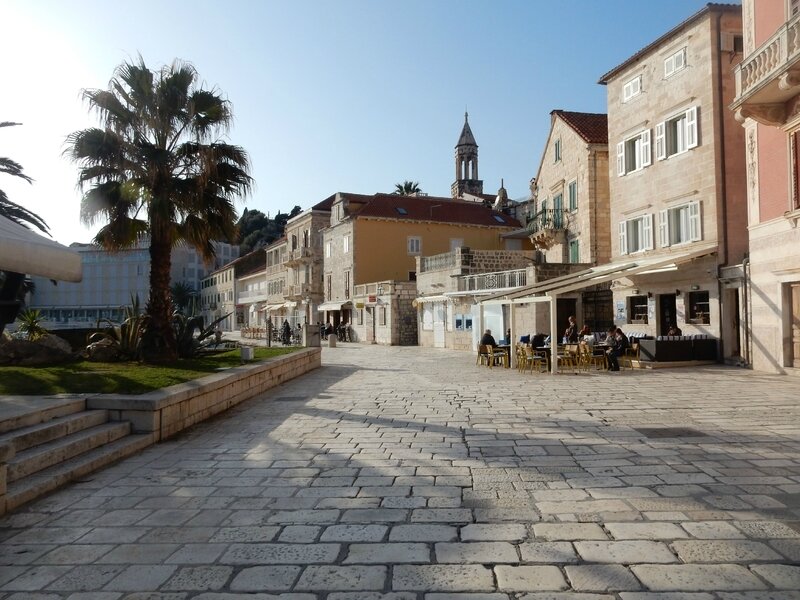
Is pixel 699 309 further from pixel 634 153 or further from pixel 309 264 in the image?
pixel 309 264

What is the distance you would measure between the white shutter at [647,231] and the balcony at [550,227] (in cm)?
765

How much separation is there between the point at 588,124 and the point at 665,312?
1169 cm

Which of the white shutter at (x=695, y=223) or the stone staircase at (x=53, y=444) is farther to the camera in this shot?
the white shutter at (x=695, y=223)

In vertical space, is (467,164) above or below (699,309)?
above

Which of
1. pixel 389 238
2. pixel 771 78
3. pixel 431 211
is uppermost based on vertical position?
pixel 431 211

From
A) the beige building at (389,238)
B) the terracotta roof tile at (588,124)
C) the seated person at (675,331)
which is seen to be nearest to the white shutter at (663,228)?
the seated person at (675,331)

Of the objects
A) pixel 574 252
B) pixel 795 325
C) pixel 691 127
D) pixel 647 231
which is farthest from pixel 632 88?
pixel 795 325

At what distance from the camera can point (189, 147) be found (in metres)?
13.8

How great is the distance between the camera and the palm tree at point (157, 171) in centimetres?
1319

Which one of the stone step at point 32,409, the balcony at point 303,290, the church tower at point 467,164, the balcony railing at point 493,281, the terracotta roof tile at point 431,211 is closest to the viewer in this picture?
the stone step at point 32,409

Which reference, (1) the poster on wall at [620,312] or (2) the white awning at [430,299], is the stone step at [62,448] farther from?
(2) the white awning at [430,299]

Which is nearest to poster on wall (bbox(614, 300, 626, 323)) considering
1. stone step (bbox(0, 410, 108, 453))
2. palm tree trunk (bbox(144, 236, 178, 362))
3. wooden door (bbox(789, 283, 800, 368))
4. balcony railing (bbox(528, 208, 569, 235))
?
wooden door (bbox(789, 283, 800, 368))

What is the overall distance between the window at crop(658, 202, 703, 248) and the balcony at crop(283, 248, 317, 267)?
1286 inches

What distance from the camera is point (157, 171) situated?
1316 centimetres
